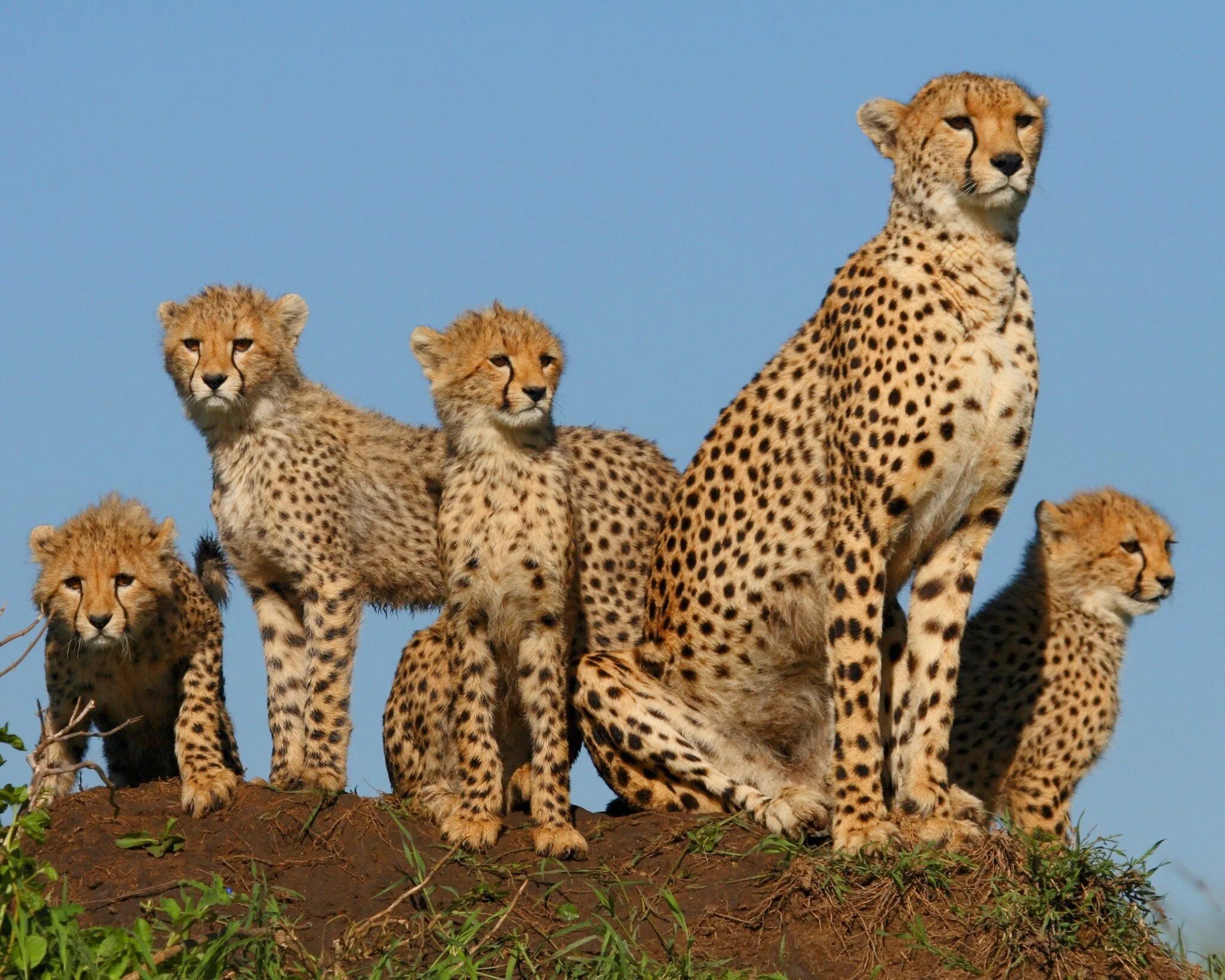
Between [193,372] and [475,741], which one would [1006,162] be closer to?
[475,741]

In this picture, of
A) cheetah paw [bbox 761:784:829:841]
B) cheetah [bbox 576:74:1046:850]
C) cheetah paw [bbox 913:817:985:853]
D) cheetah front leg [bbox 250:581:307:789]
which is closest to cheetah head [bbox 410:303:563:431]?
cheetah [bbox 576:74:1046:850]

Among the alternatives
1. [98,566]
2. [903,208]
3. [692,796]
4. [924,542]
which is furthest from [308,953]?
[903,208]

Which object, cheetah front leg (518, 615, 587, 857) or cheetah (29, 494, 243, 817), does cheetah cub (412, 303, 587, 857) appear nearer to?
cheetah front leg (518, 615, 587, 857)

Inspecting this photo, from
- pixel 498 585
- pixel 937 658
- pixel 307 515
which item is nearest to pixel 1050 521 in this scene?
pixel 937 658

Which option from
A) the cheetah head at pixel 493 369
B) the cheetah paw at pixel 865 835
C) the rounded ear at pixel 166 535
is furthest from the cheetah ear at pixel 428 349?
the cheetah paw at pixel 865 835

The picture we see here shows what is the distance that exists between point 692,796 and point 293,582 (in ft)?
5.37

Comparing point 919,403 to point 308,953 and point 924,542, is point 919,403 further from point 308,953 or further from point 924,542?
Answer: point 308,953

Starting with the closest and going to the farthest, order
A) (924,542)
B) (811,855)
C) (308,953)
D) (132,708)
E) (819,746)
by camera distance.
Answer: (308,953) < (811,855) < (924,542) < (819,746) < (132,708)

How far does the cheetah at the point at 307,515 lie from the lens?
20.1 ft

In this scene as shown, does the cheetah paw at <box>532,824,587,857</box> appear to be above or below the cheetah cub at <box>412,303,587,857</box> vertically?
below

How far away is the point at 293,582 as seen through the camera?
20.6 feet

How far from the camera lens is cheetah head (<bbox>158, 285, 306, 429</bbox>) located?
6.23 m

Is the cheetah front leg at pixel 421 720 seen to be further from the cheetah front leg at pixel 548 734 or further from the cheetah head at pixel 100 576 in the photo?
the cheetah head at pixel 100 576

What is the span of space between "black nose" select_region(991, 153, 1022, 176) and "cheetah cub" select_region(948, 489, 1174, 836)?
6.04 feet
